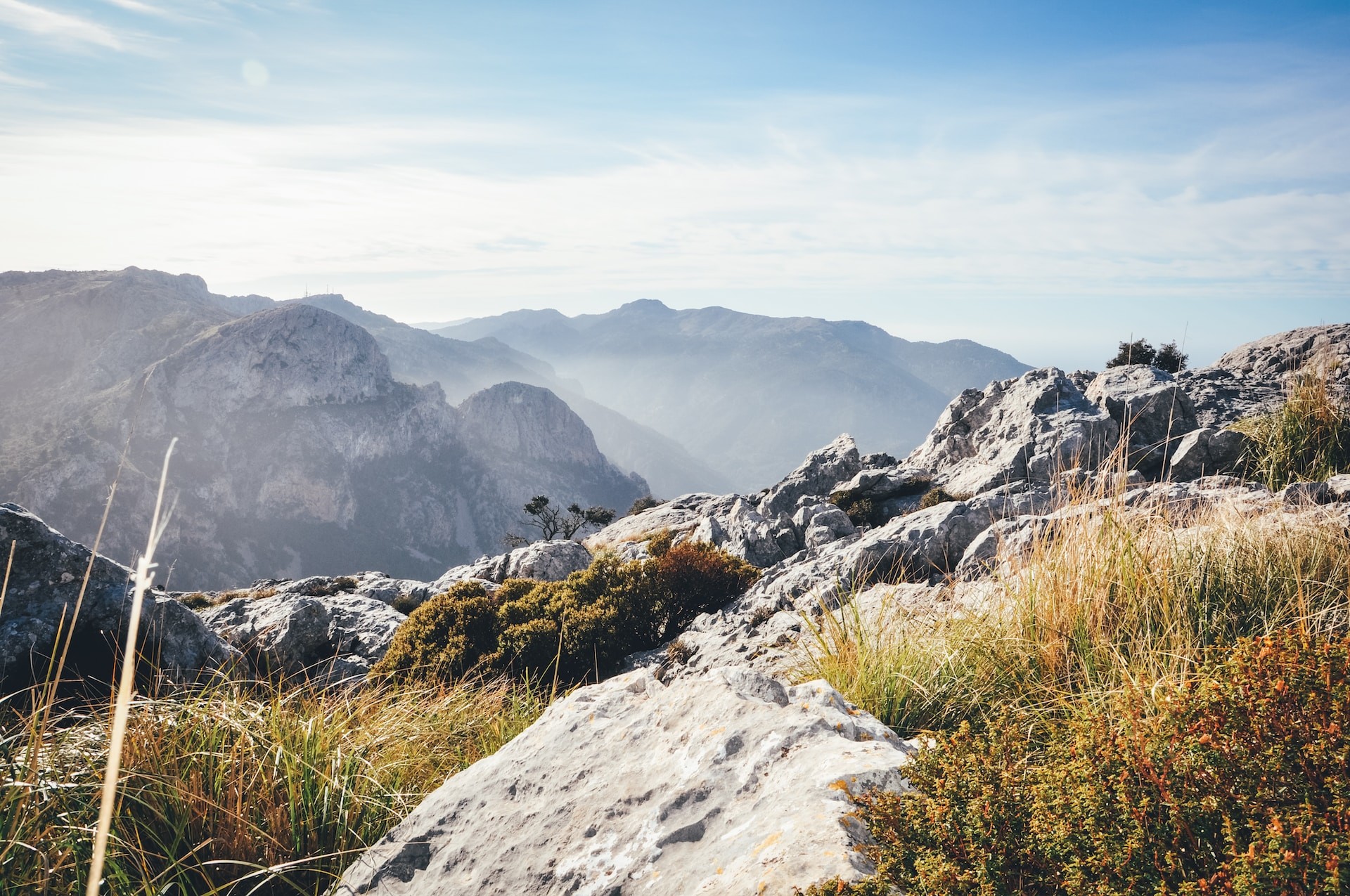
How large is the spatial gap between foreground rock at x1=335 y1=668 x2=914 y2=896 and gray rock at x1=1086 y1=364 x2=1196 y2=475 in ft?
62.7

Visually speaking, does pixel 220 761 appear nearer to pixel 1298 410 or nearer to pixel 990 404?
pixel 1298 410

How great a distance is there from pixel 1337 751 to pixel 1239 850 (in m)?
0.54

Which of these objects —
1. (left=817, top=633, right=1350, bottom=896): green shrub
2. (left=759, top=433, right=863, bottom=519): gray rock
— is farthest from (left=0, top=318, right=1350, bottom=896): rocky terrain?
(left=759, top=433, right=863, bottom=519): gray rock

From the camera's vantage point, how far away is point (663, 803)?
12.4ft

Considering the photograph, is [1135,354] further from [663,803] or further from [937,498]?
[663,803]

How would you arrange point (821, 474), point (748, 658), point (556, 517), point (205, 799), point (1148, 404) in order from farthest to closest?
point (556, 517)
point (821, 474)
point (1148, 404)
point (748, 658)
point (205, 799)

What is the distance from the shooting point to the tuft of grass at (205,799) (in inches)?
151

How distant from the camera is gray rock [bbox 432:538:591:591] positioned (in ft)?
67.0

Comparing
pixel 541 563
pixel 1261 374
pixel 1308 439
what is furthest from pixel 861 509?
pixel 1261 374

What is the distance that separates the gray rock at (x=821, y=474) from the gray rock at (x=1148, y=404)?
8.99 meters

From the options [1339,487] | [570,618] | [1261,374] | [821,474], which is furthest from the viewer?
[1261,374]

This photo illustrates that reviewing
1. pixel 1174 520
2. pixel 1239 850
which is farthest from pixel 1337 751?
pixel 1174 520

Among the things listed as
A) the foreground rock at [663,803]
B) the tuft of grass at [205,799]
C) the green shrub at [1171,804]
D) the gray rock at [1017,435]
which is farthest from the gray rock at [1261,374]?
the tuft of grass at [205,799]

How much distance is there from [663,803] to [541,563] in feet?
57.5
